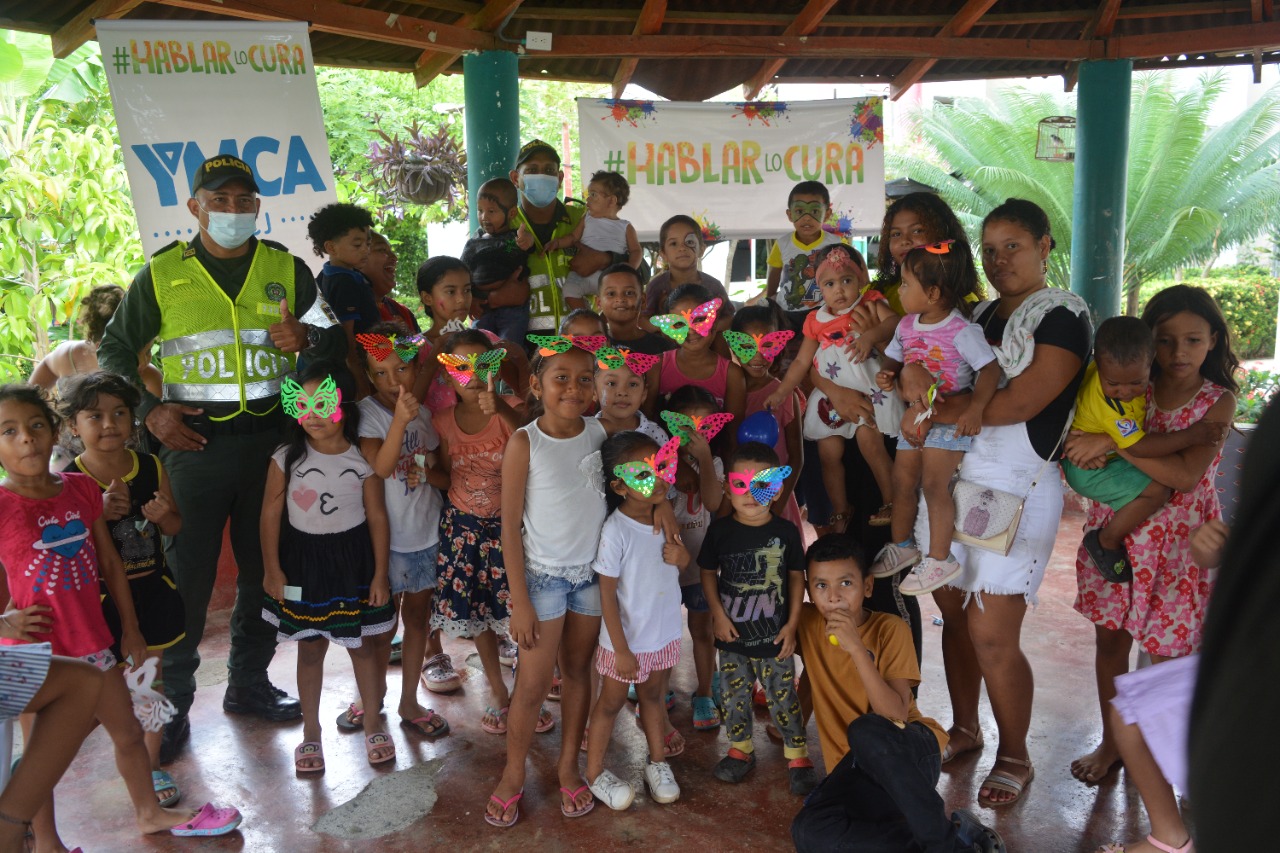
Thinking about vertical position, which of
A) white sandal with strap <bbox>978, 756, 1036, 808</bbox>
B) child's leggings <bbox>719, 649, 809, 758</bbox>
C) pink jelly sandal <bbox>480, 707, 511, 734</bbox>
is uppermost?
child's leggings <bbox>719, 649, 809, 758</bbox>

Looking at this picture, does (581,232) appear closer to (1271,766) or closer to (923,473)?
(923,473)

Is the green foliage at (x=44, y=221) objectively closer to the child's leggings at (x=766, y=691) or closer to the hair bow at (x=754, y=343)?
the hair bow at (x=754, y=343)

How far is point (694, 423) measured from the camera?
314cm

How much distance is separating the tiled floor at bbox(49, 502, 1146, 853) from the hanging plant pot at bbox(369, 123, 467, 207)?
12.4ft

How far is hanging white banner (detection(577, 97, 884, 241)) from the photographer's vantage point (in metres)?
6.52

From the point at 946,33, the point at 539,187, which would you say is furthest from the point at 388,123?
the point at 539,187

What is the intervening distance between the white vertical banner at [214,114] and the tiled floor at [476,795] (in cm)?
239

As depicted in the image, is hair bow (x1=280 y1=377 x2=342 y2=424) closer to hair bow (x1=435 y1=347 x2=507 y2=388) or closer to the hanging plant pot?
hair bow (x1=435 y1=347 x2=507 y2=388)

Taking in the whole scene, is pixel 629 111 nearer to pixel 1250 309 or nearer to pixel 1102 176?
pixel 1102 176

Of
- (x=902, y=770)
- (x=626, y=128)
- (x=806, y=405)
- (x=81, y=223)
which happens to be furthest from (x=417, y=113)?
(x=902, y=770)

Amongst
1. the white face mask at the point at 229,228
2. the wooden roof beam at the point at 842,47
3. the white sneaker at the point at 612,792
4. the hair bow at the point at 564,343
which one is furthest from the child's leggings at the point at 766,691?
the wooden roof beam at the point at 842,47

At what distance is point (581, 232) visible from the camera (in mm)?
4469

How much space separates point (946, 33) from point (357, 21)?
3.69 meters

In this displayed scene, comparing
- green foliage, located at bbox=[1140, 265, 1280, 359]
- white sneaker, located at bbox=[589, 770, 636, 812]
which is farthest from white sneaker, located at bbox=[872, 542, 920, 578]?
green foliage, located at bbox=[1140, 265, 1280, 359]
